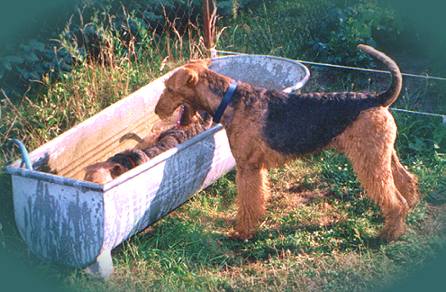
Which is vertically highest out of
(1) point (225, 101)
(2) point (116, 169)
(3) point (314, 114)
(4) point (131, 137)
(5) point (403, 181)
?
(1) point (225, 101)

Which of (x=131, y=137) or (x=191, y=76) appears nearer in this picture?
(x=191, y=76)

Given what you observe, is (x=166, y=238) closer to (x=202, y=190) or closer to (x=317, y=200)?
(x=202, y=190)

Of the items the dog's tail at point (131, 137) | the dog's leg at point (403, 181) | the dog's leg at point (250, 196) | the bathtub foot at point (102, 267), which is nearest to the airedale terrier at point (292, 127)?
the dog's leg at point (250, 196)

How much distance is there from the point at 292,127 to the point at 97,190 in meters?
1.69

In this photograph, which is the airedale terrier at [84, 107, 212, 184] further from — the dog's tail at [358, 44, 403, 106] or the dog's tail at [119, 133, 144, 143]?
the dog's tail at [358, 44, 403, 106]

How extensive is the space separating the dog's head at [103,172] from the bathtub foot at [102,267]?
566 mm

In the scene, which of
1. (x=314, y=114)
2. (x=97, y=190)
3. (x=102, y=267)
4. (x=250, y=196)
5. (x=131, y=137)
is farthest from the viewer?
(x=131, y=137)

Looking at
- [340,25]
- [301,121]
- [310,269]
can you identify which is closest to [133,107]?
[301,121]

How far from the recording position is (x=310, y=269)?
16.8ft

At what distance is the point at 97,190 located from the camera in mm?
4480

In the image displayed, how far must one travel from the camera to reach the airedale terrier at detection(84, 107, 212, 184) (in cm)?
516

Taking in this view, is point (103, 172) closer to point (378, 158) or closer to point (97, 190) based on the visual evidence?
point (97, 190)

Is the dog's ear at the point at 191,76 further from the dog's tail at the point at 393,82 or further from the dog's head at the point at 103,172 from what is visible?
the dog's tail at the point at 393,82

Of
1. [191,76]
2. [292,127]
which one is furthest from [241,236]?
[191,76]
